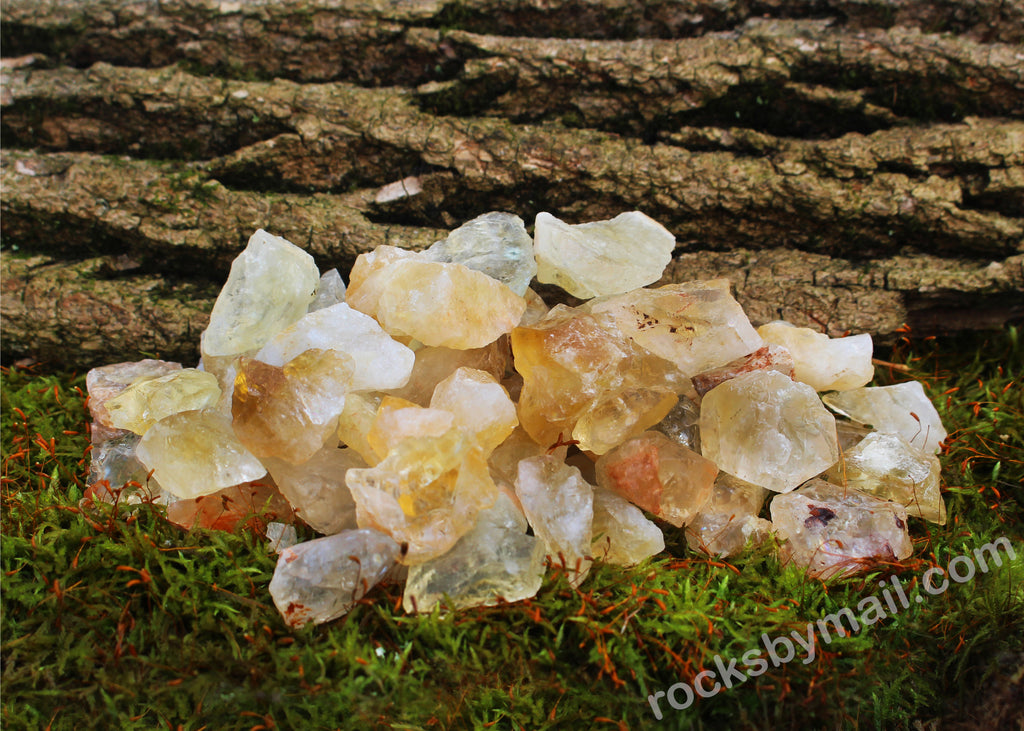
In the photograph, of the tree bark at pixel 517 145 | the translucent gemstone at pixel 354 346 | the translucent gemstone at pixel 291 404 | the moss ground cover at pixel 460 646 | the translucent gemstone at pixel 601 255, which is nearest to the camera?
the moss ground cover at pixel 460 646

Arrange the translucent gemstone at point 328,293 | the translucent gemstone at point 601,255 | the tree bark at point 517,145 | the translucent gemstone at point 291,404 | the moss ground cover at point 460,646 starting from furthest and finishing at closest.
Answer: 1. the tree bark at point 517,145
2. the translucent gemstone at point 328,293
3. the translucent gemstone at point 601,255
4. the translucent gemstone at point 291,404
5. the moss ground cover at point 460,646

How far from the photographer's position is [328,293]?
2.05 m

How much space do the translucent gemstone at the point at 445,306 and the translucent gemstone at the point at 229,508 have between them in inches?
20.0

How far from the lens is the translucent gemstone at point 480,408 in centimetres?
160

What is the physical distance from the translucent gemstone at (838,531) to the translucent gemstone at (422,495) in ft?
2.41

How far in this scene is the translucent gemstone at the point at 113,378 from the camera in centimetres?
198

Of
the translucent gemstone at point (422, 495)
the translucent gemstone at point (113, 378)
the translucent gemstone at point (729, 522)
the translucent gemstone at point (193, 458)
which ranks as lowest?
the translucent gemstone at point (113, 378)

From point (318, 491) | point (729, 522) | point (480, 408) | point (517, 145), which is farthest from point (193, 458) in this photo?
point (517, 145)

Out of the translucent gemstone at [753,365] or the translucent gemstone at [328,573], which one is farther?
the translucent gemstone at [753,365]

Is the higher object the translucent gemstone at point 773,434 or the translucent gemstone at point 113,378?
the translucent gemstone at point 773,434

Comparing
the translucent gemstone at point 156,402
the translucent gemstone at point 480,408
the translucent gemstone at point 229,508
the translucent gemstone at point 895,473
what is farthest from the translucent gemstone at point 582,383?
the translucent gemstone at point 156,402

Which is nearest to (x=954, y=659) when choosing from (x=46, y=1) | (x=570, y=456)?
(x=570, y=456)

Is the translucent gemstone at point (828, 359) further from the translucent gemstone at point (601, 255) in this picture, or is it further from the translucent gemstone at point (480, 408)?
the translucent gemstone at point (480, 408)

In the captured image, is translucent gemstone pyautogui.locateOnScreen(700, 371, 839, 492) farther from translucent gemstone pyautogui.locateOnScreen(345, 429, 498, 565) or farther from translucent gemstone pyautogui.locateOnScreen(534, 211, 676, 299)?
translucent gemstone pyautogui.locateOnScreen(345, 429, 498, 565)
